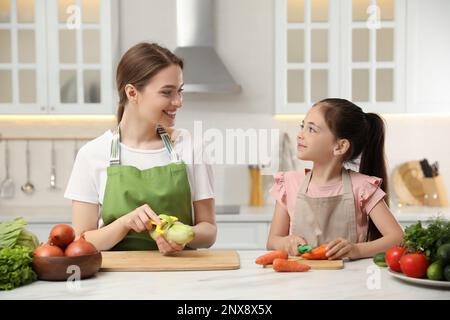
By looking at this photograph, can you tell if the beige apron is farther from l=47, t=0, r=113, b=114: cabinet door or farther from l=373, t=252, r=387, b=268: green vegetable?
l=47, t=0, r=113, b=114: cabinet door

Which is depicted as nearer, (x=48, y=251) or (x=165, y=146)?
(x=48, y=251)

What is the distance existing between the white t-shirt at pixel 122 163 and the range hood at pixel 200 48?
1609 millimetres

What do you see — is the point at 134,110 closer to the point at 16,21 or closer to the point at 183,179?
the point at 183,179

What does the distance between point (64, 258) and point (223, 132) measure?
8.12 feet

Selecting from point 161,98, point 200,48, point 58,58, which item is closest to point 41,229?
point 58,58

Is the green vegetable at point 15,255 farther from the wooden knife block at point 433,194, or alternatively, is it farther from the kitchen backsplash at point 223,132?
the wooden knife block at point 433,194

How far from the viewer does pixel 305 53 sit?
150 inches

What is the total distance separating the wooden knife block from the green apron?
220cm

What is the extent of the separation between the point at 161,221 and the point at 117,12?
2.39 m

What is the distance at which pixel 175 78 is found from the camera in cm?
210

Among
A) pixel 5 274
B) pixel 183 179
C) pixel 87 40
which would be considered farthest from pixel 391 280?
pixel 87 40

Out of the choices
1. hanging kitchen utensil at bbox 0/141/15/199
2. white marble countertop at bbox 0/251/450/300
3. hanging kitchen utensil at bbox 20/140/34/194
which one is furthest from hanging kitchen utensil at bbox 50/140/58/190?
white marble countertop at bbox 0/251/450/300

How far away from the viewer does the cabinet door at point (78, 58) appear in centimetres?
378

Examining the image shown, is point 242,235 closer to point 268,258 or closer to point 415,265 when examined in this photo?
point 268,258
